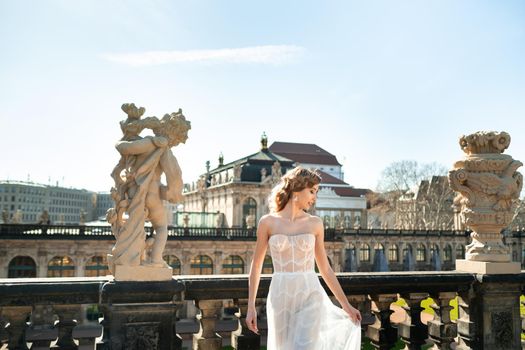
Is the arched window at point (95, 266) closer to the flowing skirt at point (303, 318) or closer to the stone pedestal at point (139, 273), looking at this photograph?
the stone pedestal at point (139, 273)

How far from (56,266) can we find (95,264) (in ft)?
8.05

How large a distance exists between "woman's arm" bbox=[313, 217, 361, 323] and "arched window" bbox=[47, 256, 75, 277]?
30.1 metres

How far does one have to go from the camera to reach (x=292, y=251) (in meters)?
3.42

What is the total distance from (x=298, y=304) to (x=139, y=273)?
1.58 meters

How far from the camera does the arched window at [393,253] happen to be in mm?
49406

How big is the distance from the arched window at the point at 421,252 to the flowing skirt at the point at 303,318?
49548 mm

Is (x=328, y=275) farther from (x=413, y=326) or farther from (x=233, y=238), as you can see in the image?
(x=233, y=238)

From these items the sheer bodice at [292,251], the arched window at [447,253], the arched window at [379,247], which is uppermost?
the sheer bodice at [292,251]

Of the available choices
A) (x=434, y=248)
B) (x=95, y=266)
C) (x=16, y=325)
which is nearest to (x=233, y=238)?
(x=95, y=266)

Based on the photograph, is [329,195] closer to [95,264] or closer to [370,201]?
[370,201]

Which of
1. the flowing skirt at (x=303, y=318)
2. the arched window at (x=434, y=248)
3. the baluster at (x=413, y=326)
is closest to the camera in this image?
the flowing skirt at (x=303, y=318)

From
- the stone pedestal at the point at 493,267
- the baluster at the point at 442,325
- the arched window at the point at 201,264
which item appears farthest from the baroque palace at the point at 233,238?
the baluster at the point at 442,325

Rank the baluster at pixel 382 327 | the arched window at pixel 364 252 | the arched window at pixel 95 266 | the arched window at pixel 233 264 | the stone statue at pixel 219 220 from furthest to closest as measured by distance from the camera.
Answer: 1. the arched window at pixel 364 252
2. the stone statue at pixel 219 220
3. the arched window at pixel 233 264
4. the arched window at pixel 95 266
5. the baluster at pixel 382 327

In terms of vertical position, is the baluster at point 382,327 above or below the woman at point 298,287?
below
